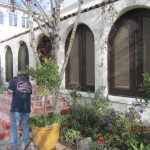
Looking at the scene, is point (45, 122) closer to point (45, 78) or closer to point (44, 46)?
point (45, 78)

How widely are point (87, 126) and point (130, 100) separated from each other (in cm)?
146

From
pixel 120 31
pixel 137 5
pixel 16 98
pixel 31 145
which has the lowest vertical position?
pixel 31 145

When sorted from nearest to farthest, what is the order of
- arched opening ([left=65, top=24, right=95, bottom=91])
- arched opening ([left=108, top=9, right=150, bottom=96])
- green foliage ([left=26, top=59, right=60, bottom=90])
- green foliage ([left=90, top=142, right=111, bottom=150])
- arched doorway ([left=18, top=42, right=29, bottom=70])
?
green foliage ([left=90, top=142, right=111, bottom=150]) < green foliage ([left=26, top=59, right=60, bottom=90]) < arched opening ([left=108, top=9, right=150, bottom=96]) < arched opening ([left=65, top=24, right=95, bottom=91]) < arched doorway ([left=18, top=42, right=29, bottom=70])

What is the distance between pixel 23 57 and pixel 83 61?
17.6ft

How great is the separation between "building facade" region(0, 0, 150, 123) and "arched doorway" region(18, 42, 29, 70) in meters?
3.75

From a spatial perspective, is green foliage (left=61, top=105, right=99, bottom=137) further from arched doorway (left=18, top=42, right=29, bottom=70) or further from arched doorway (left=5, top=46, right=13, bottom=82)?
arched doorway (left=5, top=46, right=13, bottom=82)

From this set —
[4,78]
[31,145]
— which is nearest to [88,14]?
[31,145]

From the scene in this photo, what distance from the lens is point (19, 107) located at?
6090 mm

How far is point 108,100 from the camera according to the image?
7383 mm

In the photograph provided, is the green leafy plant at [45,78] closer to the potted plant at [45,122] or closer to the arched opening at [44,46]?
the potted plant at [45,122]

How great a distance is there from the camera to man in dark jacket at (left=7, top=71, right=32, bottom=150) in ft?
20.0

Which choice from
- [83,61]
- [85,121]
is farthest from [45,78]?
[83,61]

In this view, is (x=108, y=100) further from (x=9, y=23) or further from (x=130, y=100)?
(x=9, y=23)

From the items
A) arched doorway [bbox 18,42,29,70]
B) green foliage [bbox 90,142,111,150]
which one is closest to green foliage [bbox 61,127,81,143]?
green foliage [bbox 90,142,111,150]
